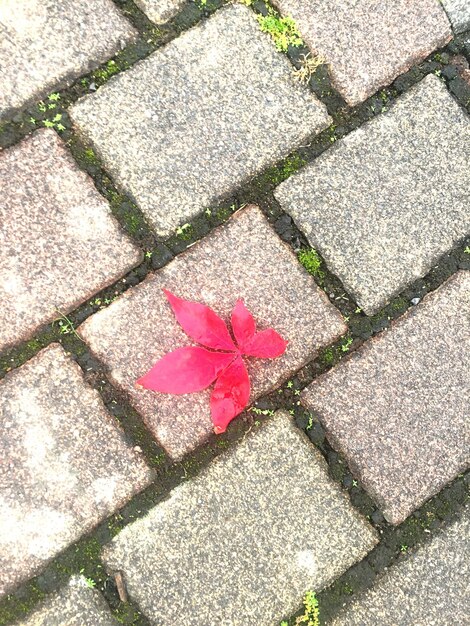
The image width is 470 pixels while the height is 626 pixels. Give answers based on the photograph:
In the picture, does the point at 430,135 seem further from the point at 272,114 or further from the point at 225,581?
the point at 225,581

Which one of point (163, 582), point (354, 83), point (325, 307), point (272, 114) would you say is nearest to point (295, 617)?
point (163, 582)

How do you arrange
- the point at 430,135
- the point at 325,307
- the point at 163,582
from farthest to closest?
the point at 430,135 → the point at 325,307 → the point at 163,582

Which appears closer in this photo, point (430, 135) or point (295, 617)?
point (295, 617)

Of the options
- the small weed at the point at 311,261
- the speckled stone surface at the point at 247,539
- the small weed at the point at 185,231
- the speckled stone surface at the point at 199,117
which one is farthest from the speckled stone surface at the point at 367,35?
the speckled stone surface at the point at 247,539

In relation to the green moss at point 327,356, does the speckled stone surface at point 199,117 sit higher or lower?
higher

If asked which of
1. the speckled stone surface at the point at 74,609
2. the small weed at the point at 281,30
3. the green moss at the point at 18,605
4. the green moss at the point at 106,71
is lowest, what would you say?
the speckled stone surface at the point at 74,609

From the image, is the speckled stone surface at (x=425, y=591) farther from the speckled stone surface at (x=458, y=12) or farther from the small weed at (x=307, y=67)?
the speckled stone surface at (x=458, y=12)

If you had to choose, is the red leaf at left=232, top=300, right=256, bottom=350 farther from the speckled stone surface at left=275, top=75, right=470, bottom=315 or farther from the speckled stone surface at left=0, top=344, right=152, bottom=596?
the speckled stone surface at left=0, top=344, right=152, bottom=596
